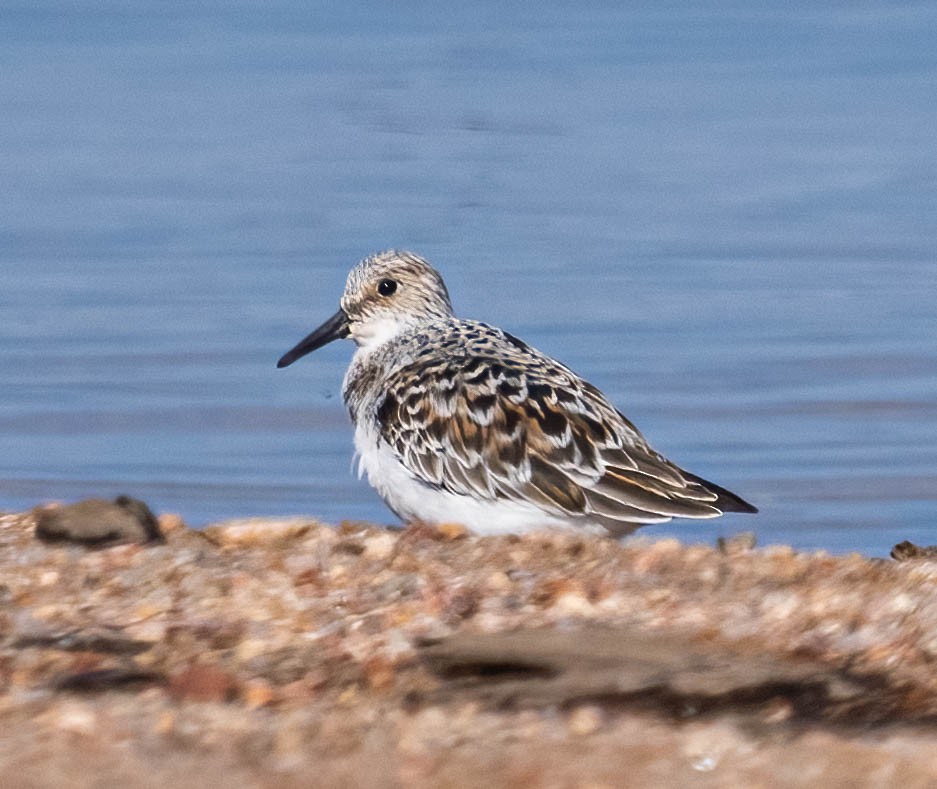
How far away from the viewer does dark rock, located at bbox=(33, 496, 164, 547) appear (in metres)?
6.32

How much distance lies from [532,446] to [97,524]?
1.69 meters

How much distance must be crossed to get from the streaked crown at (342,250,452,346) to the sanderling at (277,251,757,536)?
2.78 ft

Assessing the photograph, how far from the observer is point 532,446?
7152 millimetres

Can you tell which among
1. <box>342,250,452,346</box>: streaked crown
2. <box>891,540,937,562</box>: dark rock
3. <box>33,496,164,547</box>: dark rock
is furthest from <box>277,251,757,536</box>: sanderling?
<box>33,496,164,547</box>: dark rock

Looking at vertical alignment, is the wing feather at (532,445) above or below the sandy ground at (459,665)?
above

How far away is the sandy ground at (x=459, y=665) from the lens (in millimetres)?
4438

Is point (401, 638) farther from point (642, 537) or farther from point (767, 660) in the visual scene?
point (642, 537)

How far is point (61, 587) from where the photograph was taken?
19.2 ft

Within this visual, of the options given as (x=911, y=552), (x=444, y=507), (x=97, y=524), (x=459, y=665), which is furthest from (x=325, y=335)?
(x=459, y=665)

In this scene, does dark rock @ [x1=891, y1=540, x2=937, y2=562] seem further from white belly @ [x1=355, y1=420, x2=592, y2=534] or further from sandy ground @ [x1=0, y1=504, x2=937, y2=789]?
white belly @ [x1=355, y1=420, x2=592, y2=534]

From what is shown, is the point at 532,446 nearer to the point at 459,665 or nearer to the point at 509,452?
the point at 509,452

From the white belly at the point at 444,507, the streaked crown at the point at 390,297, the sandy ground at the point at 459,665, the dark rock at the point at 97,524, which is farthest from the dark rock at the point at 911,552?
the streaked crown at the point at 390,297

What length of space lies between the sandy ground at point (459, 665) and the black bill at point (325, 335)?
2.56 meters

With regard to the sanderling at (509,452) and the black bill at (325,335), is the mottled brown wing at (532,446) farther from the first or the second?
the black bill at (325,335)
